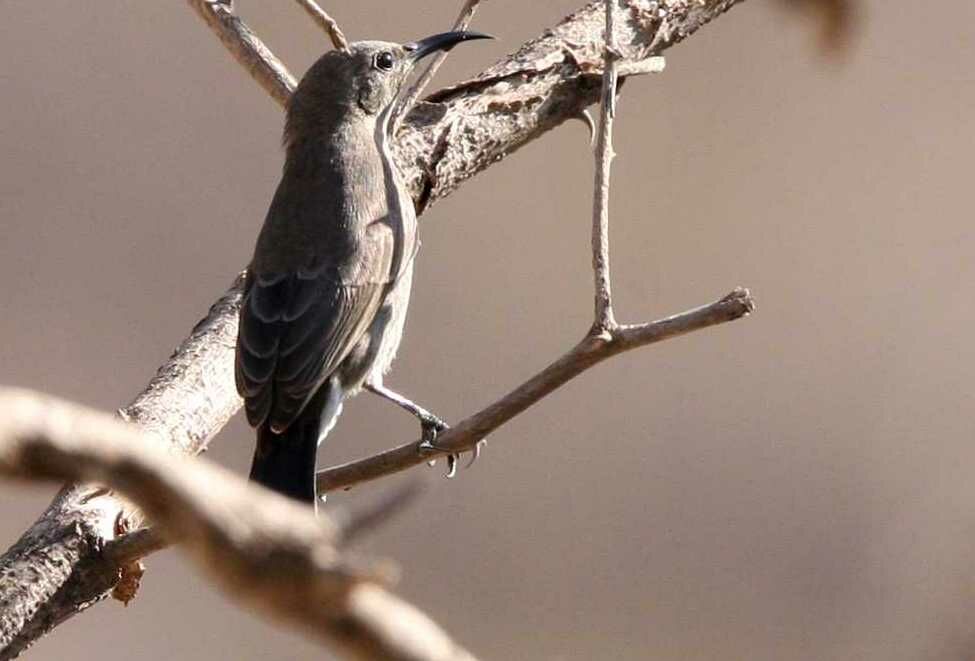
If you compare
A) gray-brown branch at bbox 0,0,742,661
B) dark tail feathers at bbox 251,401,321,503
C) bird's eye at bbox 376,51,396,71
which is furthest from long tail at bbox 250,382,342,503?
bird's eye at bbox 376,51,396,71

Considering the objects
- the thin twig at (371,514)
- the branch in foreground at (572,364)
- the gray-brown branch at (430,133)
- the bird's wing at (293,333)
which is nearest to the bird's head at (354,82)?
the gray-brown branch at (430,133)

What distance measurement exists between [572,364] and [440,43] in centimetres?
161

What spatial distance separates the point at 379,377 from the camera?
3.32 meters

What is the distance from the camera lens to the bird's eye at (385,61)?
350 centimetres

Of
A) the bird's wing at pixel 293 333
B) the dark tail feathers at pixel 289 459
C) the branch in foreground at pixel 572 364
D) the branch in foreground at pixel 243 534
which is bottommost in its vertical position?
the branch in foreground at pixel 243 534

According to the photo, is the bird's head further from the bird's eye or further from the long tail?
the long tail

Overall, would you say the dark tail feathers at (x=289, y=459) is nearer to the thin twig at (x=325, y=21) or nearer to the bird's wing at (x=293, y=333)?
the bird's wing at (x=293, y=333)

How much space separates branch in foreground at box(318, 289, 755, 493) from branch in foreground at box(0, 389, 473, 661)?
1258 millimetres

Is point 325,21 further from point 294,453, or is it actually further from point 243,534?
point 243,534

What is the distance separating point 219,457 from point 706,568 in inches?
67.6

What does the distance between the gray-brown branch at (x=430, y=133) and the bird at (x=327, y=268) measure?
3.5 inches

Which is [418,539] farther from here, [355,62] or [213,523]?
[213,523]

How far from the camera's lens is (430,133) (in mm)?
3221

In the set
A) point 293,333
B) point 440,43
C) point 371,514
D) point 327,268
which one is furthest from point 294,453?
point 371,514
